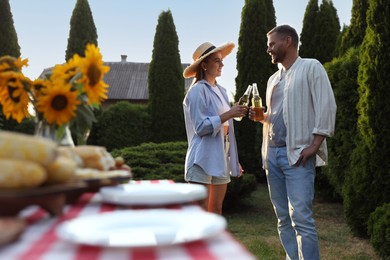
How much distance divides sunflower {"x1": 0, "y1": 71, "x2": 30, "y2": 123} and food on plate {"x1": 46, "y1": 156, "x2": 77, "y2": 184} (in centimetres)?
59

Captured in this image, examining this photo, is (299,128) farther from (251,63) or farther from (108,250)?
(251,63)

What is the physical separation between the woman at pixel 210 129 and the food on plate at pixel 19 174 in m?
2.45

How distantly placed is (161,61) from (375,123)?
9.99m

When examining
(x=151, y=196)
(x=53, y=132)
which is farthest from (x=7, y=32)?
(x=151, y=196)

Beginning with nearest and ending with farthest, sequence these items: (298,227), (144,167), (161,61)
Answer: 1. (298,227)
2. (144,167)
3. (161,61)

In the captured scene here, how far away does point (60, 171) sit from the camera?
1.06 metres

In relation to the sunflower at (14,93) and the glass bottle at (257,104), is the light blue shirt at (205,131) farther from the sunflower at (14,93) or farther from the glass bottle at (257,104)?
the sunflower at (14,93)

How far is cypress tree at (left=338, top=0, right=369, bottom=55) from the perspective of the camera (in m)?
7.11

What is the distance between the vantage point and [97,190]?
4.50 ft

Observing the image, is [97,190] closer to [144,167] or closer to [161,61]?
[144,167]

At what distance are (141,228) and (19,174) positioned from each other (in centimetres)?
28

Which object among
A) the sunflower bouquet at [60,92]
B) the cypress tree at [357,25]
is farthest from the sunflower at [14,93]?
the cypress tree at [357,25]

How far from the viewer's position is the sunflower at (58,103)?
4.90 feet

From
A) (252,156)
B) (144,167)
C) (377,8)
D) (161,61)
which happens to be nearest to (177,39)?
(161,61)
